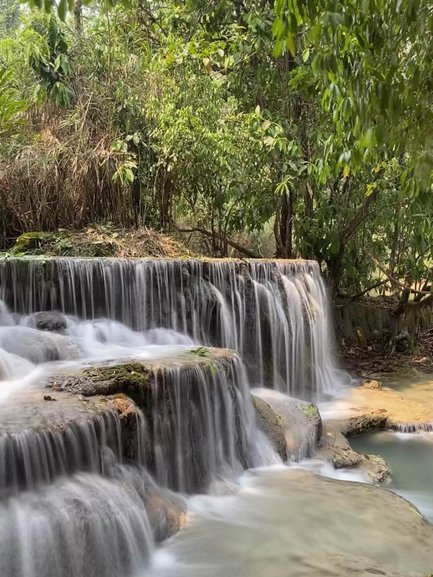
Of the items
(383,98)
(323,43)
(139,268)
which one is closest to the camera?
(383,98)

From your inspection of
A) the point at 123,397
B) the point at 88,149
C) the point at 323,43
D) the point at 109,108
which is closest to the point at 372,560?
the point at 123,397

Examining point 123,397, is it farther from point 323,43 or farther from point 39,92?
point 39,92

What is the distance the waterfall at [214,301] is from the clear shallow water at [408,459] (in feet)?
6.00

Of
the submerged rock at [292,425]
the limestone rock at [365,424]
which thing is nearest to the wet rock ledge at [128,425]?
the submerged rock at [292,425]

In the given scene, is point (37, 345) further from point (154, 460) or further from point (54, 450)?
point (54, 450)

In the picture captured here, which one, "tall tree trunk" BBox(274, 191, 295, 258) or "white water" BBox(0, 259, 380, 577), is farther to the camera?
"tall tree trunk" BBox(274, 191, 295, 258)

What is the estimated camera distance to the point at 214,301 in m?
7.82

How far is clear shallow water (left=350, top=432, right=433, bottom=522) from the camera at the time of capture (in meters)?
5.57

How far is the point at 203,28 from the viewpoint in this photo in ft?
31.3

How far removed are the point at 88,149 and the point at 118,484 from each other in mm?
6368

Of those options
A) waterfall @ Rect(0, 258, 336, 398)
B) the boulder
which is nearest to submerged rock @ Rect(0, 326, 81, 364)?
the boulder

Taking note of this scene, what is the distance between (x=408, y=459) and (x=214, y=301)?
3031mm

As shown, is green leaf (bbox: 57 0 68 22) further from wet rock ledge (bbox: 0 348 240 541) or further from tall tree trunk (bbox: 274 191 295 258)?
tall tree trunk (bbox: 274 191 295 258)

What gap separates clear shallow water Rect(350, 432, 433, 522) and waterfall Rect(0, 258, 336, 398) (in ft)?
6.00
